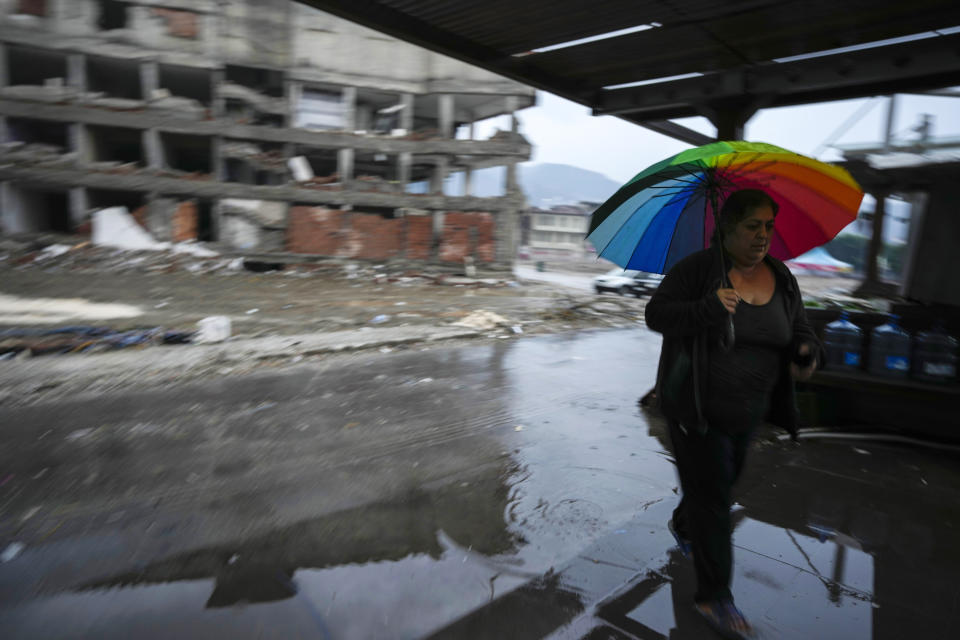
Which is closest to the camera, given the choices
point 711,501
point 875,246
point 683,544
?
point 711,501

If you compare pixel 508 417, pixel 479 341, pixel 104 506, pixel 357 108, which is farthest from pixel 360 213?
pixel 104 506

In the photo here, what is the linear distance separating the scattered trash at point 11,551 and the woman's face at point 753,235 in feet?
12.0

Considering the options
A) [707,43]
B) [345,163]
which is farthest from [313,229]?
[707,43]

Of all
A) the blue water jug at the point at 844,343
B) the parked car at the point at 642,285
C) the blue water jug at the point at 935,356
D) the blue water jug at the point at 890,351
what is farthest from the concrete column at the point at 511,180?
the blue water jug at the point at 935,356

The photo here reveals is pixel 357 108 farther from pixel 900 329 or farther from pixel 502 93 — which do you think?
pixel 900 329

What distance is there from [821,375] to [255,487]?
15.3ft

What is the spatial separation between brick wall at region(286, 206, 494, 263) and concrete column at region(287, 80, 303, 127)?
4.34 meters

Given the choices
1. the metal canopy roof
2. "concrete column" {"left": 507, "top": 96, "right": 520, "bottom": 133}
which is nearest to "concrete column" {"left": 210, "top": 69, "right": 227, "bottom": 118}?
"concrete column" {"left": 507, "top": 96, "right": 520, "bottom": 133}

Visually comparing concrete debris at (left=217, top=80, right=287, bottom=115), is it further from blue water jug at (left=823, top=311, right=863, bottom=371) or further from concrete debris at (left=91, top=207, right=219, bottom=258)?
blue water jug at (left=823, top=311, right=863, bottom=371)

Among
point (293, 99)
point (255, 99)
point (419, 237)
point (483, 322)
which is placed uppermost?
point (293, 99)

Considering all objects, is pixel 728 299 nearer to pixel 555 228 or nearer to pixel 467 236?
pixel 467 236

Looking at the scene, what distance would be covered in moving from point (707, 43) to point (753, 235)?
272 centimetres

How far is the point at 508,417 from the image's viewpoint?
5102 millimetres

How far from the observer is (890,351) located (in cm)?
452
